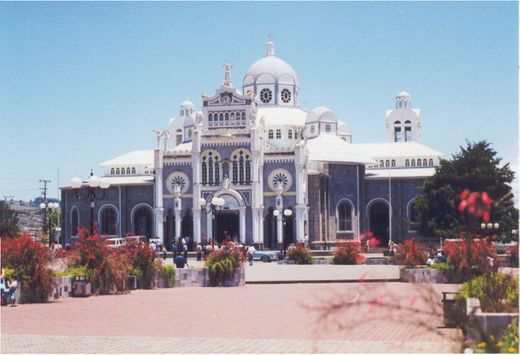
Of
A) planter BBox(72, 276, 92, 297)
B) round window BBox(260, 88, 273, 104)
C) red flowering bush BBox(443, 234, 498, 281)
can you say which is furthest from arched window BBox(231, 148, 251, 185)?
planter BBox(72, 276, 92, 297)

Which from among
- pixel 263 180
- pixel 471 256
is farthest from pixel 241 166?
pixel 471 256

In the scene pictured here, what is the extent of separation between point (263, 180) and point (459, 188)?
15122 mm

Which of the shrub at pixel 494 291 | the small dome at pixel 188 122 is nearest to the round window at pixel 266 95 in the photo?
the small dome at pixel 188 122

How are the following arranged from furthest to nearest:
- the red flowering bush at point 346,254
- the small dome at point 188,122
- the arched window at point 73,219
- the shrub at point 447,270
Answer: the small dome at point 188,122 < the arched window at point 73,219 < the red flowering bush at point 346,254 < the shrub at point 447,270

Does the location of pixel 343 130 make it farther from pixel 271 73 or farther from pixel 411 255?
pixel 411 255

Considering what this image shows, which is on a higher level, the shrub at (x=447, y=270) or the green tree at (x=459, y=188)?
the green tree at (x=459, y=188)

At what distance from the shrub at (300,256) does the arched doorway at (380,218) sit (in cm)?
2564

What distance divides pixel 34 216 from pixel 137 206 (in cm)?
10294

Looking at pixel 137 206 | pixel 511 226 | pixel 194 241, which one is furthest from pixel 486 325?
pixel 137 206

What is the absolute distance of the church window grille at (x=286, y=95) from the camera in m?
82.6

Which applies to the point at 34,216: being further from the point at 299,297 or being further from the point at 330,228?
the point at 299,297

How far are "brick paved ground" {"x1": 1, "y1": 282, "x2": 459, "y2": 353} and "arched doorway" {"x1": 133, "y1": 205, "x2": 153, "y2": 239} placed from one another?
49.2m

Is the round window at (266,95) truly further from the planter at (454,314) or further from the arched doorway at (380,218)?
the planter at (454,314)

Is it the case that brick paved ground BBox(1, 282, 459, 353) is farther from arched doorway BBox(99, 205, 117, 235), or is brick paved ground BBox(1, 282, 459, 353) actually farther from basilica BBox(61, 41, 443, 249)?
arched doorway BBox(99, 205, 117, 235)
